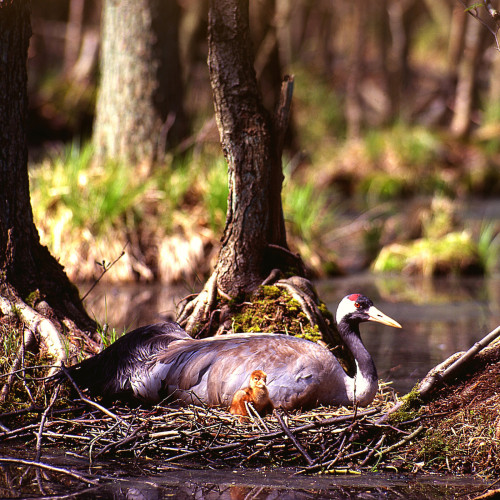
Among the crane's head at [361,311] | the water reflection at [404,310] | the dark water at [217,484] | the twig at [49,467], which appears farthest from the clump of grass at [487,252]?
the twig at [49,467]

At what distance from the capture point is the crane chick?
18.0ft

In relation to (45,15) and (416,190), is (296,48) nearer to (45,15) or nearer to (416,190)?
(45,15)

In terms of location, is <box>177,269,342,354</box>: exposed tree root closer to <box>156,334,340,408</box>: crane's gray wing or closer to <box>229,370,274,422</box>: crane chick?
<box>156,334,340,408</box>: crane's gray wing

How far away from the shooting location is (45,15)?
120 feet

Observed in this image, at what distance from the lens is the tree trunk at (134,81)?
13.3m

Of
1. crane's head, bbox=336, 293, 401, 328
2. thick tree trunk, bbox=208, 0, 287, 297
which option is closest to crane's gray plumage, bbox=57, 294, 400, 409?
crane's head, bbox=336, 293, 401, 328

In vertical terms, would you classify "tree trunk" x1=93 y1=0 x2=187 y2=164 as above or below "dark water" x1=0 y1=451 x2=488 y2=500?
above

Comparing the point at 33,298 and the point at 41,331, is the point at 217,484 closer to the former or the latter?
the point at 41,331

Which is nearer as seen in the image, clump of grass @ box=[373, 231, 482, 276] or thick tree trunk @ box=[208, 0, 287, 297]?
thick tree trunk @ box=[208, 0, 287, 297]

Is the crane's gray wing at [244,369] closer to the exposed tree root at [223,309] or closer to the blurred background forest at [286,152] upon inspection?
the exposed tree root at [223,309]

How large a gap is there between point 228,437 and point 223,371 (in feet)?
2.11

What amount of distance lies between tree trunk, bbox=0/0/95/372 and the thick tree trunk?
1.40 m

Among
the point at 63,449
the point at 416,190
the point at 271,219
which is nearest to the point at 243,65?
the point at 271,219

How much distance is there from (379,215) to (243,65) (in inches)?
438
